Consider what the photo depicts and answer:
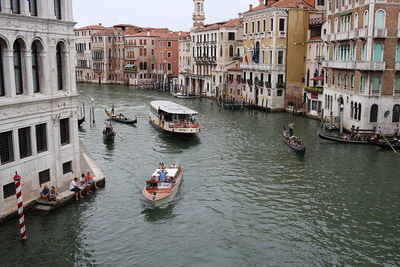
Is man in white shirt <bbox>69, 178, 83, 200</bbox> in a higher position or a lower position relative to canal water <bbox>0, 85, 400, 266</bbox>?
higher

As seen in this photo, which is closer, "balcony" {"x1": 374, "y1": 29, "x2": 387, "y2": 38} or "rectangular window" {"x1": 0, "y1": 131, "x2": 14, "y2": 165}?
"rectangular window" {"x1": 0, "y1": 131, "x2": 14, "y2": 165}

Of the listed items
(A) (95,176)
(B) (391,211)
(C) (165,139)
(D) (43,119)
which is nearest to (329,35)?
(C) (165,139)

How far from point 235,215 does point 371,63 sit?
53.1 feet

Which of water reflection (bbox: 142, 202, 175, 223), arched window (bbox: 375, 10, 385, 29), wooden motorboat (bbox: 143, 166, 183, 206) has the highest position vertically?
arched window (bbox: 375, 10, 385, 29)

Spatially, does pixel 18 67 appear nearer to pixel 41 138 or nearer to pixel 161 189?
pixel 41 138

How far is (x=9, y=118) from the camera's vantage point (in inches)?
555

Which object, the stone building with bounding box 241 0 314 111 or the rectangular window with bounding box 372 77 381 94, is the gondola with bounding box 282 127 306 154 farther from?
the stone building with bounding box 241 0 314 111

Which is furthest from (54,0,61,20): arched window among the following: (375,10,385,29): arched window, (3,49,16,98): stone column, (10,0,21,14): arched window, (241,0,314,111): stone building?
(241,0,314,111): stone building

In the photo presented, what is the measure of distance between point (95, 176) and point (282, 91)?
2791 centimetres

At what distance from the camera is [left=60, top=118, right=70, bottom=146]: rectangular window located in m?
16.8

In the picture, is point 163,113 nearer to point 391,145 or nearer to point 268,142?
point 268,142

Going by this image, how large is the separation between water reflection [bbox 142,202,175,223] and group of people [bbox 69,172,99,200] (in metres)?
2.51

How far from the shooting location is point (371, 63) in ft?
89.7

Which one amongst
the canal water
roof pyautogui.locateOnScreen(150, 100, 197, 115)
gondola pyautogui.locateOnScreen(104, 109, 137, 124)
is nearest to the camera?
the canal water
